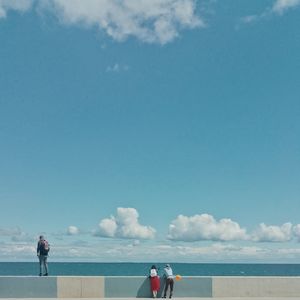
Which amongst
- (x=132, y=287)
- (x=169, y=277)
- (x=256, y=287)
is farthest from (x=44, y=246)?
(x=256, y=287)

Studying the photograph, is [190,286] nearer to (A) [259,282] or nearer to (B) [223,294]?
(B) [223,294]

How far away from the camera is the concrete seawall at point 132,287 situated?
2048cm

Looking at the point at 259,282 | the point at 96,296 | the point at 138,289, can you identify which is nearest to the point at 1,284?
the point at 96,296

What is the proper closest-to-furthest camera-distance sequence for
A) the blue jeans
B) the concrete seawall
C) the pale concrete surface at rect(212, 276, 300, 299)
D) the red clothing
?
1. the concrete seawall
2. the red clothing
3. the pale concrete surface at rect(212, 276, 300, 299)
4. the blue jeans

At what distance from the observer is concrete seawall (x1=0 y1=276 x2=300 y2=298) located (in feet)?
67.2

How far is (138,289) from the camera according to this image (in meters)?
21.0

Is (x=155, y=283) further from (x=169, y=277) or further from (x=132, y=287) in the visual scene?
(x=132, y=287)

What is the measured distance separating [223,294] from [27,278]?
698cm

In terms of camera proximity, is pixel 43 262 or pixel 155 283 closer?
pixel 155 283

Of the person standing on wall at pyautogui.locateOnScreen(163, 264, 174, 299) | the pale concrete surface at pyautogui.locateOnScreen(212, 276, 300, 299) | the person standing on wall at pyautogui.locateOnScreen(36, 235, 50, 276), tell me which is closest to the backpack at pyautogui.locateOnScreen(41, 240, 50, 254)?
the person standing on wall at pyautogui.locateOnScreen(36, 235, 50, 276)

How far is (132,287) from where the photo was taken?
68.7 feet

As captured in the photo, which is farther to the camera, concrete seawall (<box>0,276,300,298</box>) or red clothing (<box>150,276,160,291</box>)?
red clothing (<box>150,276,160,291</box>)

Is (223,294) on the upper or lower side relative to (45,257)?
lower

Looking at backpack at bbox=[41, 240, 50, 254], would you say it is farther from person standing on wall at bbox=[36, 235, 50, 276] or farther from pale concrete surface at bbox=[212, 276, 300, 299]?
pale concrete surface at bbox=[212, 276, 300, 299]
